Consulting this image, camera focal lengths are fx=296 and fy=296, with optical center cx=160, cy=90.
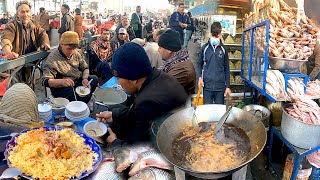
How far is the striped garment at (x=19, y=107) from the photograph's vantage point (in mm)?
2502

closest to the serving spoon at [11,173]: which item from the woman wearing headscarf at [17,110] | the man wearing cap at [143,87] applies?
the woman wearing headscarf at [17,110]

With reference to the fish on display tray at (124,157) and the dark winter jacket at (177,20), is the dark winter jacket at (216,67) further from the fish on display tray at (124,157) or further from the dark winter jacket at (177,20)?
the dark winter jacket at (177,20)

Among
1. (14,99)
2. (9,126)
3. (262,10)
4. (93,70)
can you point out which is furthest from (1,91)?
(262,10)

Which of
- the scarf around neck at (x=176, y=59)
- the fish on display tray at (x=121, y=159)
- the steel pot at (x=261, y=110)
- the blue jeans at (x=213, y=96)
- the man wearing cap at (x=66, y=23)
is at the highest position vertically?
the man wearing cap at (x=66, y=23)

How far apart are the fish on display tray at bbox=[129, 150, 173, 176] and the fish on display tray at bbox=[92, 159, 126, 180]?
0.09 m

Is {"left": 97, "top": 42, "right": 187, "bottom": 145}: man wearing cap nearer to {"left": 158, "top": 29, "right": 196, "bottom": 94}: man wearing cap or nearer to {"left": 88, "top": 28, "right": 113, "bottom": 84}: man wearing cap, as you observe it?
{"left": 158, "top": 29, "right": 196, "bottom": 94}: man wearing cap

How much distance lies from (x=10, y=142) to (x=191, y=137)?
129cm

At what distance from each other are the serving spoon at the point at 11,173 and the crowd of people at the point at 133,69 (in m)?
0.69

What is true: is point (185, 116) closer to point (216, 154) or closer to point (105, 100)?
point (216, 154)

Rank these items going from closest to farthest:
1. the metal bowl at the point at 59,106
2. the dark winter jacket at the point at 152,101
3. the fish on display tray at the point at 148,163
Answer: the fish on display tray at the point at 148,163
the dark winter jacket at the point at 152,101
the metal bowl at the point at 59,106

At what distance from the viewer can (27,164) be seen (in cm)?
191

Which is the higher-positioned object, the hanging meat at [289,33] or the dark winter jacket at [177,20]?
the dark winter jacket at [177,20]

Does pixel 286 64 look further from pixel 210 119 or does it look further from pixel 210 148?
pixel 210 148

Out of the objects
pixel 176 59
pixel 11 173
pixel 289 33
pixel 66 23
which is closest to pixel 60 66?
pixel 176 59
